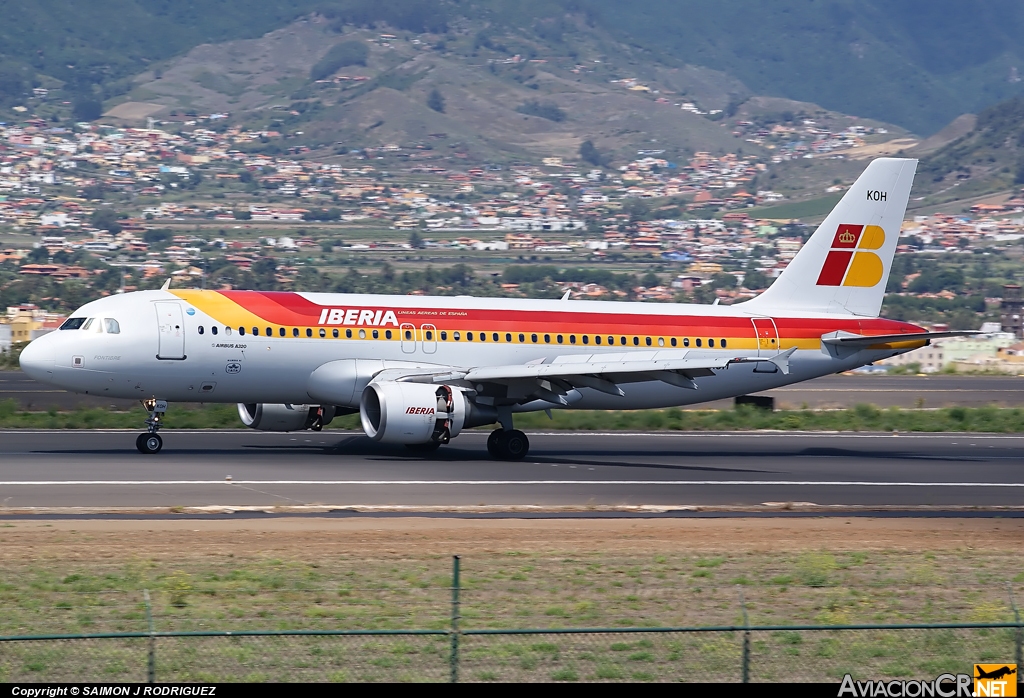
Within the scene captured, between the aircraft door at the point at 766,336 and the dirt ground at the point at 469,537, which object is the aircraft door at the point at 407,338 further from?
the dirt ground at the point at 469,537

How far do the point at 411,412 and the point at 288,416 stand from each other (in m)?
5.54

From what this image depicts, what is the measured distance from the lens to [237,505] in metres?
24.0

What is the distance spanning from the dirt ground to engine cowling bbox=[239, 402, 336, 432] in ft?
40.2

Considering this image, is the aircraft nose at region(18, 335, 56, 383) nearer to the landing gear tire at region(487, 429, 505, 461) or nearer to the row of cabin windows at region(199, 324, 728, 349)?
the row of cabin windows at region(199, 324, 728, 349)

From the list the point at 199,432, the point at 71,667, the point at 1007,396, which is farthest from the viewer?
the point at 1007,396

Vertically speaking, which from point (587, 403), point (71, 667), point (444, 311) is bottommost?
point (71, 667)

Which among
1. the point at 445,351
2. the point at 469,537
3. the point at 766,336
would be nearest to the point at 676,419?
the point at 766,336

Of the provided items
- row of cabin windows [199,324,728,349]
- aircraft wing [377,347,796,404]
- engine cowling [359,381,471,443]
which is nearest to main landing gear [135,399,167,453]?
row of cabin windows [199,324,728,349]

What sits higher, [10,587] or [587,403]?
[587,403]

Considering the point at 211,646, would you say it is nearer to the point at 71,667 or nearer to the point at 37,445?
the point at 71,667

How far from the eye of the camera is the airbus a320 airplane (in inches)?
1232

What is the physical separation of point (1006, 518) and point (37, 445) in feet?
71.5

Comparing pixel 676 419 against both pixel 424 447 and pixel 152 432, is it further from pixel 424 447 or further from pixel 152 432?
pixel 152 432

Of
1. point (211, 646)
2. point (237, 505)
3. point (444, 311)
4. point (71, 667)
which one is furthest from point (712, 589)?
point (444, 311)
